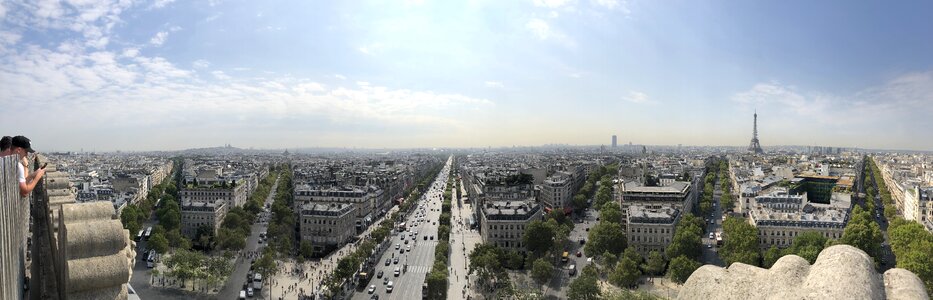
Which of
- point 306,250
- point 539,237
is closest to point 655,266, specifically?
point 539,237

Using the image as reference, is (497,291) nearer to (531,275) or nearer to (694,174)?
(531,275)

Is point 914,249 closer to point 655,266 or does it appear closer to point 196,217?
point 655,266

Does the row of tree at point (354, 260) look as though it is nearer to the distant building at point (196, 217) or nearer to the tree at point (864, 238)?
the distant building at point (196, 217)

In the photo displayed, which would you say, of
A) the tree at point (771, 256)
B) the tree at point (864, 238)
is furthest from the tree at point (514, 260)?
the tree at point (864, 238)

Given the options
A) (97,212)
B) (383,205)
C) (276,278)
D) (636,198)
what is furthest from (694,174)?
(97,212)

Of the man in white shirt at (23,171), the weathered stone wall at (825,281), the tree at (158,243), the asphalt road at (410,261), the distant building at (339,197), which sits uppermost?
the man in white shirt at (23,171)
